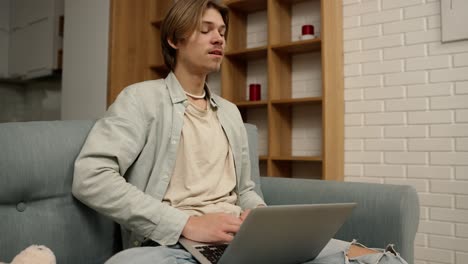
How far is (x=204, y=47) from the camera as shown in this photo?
4.37 ft

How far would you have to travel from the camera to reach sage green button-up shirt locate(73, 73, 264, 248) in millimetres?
1010

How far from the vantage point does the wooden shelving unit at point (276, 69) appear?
7.80ft

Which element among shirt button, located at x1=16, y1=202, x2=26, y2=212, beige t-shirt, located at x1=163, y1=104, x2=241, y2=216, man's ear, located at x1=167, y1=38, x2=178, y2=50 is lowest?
shirt button, located at x1=16, y1=202, x2=26, y2=212

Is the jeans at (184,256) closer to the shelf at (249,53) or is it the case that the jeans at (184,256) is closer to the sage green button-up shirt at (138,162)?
the sage green button-up shirt at (138,162)

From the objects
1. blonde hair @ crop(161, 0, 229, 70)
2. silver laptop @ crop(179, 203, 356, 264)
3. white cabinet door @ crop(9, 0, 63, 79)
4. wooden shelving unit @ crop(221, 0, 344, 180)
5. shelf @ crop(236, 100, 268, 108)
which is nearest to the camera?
silver laptop @ crop(179, 203, 356, 264)

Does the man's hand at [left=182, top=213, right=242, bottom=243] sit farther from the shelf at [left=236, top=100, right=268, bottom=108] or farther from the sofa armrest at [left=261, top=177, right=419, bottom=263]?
the shelf at [left=236, top=100, right=268, bottom=108]

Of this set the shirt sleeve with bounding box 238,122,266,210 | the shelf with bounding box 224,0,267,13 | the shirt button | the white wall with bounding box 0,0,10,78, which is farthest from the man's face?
the white wall with bounding box 0,0,10,78

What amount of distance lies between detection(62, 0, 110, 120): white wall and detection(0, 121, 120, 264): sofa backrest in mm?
2215

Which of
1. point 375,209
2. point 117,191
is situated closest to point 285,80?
point 375,209

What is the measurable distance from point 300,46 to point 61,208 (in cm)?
183

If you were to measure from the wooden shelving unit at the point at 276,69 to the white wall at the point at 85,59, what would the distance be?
134mm

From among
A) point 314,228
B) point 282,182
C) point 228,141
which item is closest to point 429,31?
point 282,182

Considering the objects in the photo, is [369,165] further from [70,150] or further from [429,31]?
[70,150]

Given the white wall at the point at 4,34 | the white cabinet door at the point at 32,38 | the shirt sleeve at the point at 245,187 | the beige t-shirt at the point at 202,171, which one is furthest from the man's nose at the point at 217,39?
the white wall at the point at 4,34
